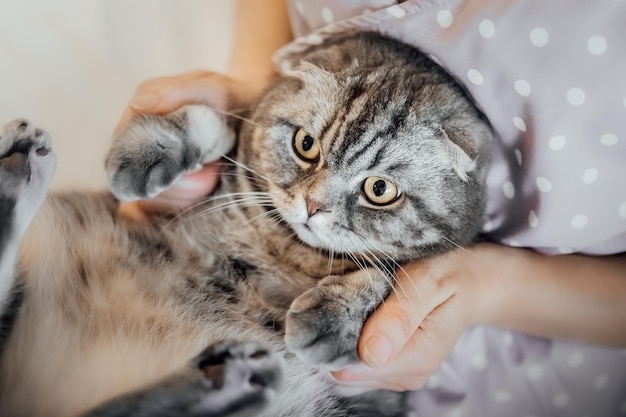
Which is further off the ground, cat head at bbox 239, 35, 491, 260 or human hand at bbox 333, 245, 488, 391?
cat head at bbox 239, 35, 491, 260

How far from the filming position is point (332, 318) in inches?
29.6

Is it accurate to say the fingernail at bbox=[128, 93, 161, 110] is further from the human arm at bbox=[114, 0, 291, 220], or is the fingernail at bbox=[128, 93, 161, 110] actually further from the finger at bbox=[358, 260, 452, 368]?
the finger at bbox=[358, 260, 452, 368]

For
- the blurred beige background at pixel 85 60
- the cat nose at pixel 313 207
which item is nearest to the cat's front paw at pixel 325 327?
the cat nose at pixel 313 207

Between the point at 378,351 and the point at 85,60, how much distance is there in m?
0.81

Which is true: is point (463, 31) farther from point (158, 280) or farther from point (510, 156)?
point (158, 280)

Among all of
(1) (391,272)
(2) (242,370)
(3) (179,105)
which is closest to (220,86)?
(3) (179,105)

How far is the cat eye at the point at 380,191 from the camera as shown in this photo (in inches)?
31.7

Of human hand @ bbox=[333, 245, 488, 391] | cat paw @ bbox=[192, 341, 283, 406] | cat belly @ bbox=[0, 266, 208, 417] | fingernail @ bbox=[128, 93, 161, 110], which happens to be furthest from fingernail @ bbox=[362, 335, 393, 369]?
fingernail @ bbox=[128, 93, 161, 110]

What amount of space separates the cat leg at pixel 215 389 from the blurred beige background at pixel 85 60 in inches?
19.6

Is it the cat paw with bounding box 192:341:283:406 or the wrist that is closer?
the cat paw with bounding box 192:341:283:406

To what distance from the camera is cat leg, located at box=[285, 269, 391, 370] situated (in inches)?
28.8

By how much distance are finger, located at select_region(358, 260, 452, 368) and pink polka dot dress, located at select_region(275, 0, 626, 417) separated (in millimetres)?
165

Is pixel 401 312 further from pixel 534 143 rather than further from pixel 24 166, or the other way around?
pixel 24 166

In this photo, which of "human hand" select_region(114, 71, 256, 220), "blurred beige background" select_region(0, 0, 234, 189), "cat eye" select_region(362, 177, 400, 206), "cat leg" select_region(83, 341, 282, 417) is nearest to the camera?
"cat leg" select_region(83, 341, 282, 417)
